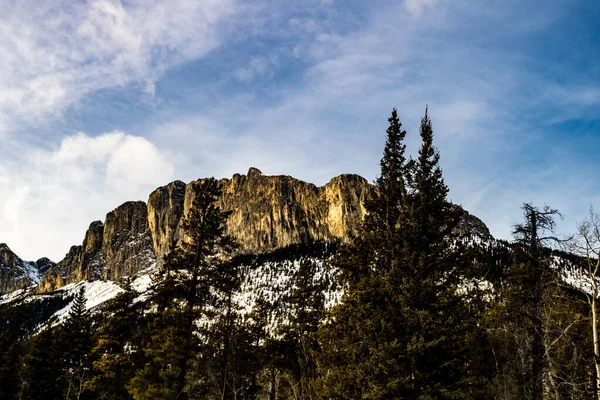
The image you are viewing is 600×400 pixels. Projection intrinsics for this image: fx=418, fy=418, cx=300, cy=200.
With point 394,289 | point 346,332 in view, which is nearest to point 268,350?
point 346,332

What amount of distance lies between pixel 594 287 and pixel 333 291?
144989 mm

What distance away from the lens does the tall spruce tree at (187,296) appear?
18.0 m

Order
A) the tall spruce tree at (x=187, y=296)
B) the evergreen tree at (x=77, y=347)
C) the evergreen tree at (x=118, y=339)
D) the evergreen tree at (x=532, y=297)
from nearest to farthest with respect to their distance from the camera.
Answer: the evergreen tree at (x=532, y=297) < the tall spruce tree at (x=187, y=296) < the evergreen tree at (x=118, y=339) < the evergreen tree at (x=77, y=347)

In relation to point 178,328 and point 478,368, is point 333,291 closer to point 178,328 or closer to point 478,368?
point 478,368

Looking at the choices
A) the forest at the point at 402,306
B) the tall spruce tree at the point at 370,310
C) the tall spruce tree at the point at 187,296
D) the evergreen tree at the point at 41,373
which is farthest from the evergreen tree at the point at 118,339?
the tall spruce tree at the point at 370,310

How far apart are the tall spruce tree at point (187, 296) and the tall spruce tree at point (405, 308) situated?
17.9 feet

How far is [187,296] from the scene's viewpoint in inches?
741

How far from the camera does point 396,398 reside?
44.6 feet

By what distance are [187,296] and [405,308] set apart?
978cm

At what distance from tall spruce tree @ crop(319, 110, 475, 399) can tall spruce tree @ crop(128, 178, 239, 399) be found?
5.46m

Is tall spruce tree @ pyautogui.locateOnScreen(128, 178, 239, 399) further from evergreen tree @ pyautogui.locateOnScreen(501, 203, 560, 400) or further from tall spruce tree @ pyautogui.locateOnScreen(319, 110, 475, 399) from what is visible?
evergreen tree @ pyautogui.locateOnScreen(501, 203, 560, 400)

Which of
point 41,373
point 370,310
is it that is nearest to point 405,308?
point 370,310

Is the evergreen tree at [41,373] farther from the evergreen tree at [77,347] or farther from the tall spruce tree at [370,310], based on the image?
the tall spruce tree at [370,310]

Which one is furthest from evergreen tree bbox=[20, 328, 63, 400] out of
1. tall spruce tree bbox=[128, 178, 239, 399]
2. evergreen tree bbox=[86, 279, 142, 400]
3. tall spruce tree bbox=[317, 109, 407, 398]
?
tall spruce tree bbox=[317, 109, 407, 398]
